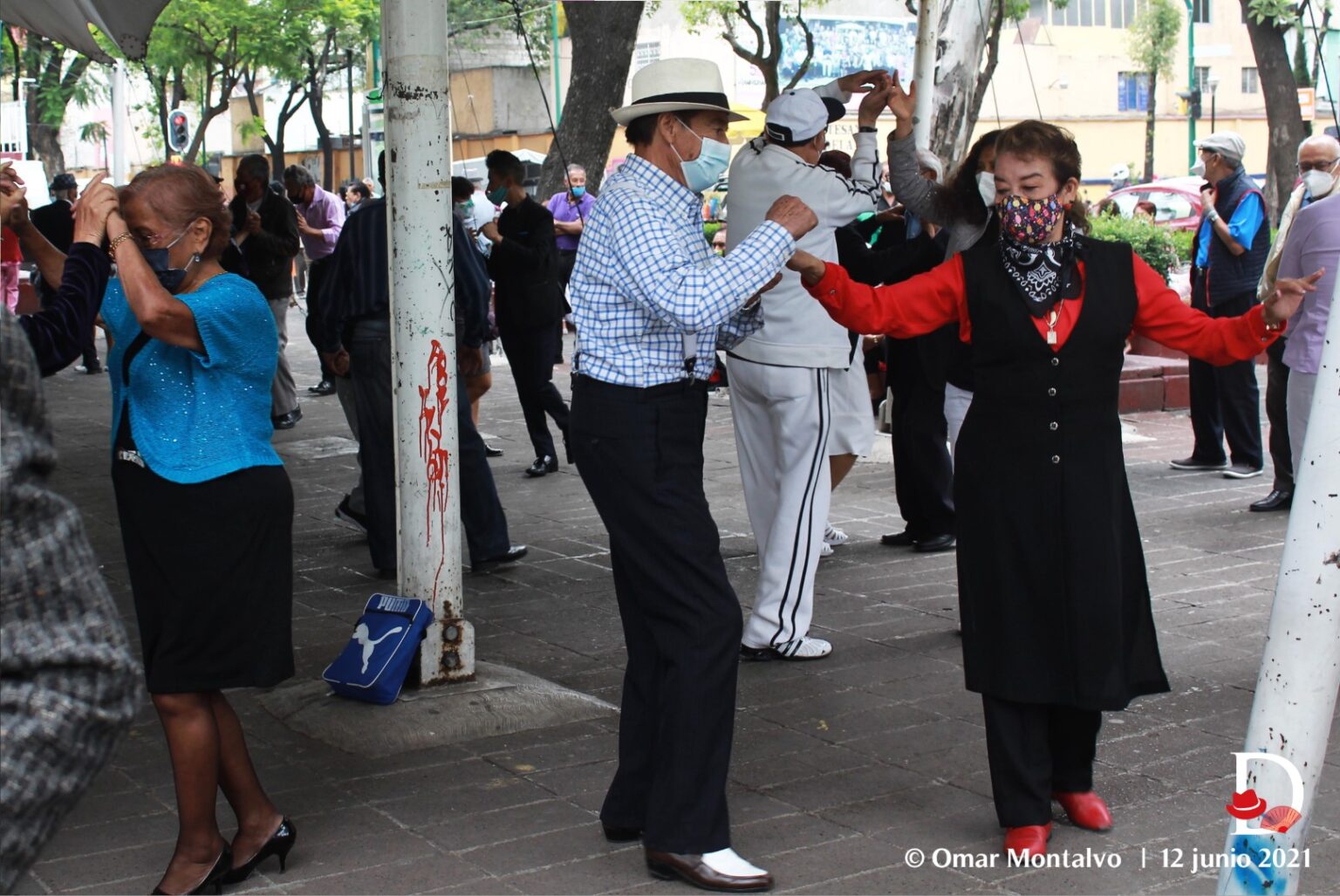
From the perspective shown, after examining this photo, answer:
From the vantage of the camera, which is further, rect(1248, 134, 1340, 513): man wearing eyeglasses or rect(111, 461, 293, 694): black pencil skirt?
rect(1248, 134, 1340, 513): man wearing eyeglasses

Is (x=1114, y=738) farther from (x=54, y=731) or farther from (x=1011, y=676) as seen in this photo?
(x=54, y=731)

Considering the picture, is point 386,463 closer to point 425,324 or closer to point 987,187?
point 425,324

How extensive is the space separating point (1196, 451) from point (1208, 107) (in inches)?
2007

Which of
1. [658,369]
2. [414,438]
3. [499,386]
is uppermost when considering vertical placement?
[658,369]

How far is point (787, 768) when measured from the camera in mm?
4777

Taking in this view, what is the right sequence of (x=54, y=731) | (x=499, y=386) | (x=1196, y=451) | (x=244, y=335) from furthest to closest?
(x=499, y=386), (x=1196, y=451), (x=244, y=335), (x=54, y=731)

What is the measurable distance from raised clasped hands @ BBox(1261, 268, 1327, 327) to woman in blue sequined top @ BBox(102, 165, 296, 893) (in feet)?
7.78

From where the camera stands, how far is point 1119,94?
186ft

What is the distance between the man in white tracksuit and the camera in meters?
5.98

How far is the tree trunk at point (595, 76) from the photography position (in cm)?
1628

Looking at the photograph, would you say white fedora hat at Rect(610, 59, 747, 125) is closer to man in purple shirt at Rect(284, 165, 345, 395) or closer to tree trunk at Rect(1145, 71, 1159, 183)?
man in purple shirt at Rect(284, 165, 345, 395)

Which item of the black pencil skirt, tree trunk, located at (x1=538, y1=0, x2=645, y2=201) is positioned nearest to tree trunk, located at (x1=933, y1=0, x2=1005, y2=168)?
tree trunk, located at (x1=538, y1=0, x2=645, y2=201)

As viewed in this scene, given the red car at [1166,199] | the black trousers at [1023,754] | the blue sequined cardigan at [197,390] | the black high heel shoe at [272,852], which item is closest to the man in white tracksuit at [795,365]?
the black trousers at [1023,754]

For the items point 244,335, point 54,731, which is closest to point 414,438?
point 244,335
